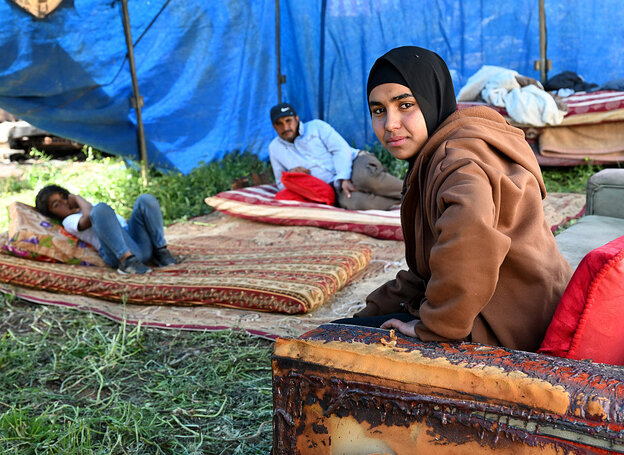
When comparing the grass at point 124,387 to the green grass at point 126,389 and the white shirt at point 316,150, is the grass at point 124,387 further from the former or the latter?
the white shirt at point 316,150

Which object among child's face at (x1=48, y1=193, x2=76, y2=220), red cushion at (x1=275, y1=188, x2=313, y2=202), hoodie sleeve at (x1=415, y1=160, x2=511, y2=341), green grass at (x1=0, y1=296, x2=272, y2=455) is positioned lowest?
green grass at (x1=0, y1=296, x2=272, y2=455)

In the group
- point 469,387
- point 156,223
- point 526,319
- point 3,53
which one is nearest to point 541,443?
point 469,387

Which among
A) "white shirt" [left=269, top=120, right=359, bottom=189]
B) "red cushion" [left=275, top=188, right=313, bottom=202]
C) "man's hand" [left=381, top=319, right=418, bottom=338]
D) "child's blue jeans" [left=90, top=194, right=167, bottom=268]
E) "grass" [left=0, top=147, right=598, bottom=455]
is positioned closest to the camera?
"man's hand" [left=381, top=319, right=418, bottom=338]

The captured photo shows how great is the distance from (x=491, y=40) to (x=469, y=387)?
6.94 meters

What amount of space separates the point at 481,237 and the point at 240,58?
666cm

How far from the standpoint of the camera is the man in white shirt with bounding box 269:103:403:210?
571cm

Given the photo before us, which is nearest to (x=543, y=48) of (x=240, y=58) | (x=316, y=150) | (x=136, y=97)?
(x=316, y=150)

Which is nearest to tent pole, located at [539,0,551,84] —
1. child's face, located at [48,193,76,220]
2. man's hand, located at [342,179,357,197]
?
man's hand, located at [342,179,357,197]

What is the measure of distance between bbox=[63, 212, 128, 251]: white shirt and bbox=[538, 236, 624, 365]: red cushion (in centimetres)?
364

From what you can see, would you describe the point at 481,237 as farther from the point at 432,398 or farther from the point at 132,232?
the point at 132,232

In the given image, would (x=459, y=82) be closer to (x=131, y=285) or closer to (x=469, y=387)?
(x=131, y=285)

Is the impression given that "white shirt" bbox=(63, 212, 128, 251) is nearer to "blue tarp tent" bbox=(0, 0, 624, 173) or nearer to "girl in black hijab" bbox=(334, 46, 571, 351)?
"blue tarp tent" bbox=(0, 0, 624, 173)

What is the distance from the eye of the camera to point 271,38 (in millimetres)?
7879

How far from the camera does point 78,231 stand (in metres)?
4.40
